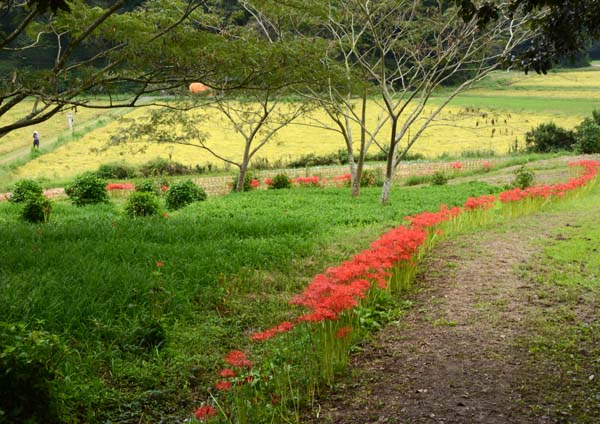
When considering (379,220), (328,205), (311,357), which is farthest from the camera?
(328,205)

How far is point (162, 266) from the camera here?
7391 millimetres

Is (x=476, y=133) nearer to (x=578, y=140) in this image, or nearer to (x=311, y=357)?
(x=578, y=140)

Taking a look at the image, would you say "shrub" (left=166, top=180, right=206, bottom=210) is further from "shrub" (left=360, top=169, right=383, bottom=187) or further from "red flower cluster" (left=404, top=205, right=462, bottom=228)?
"red flower cluster" (left=404, top=205, right=462, bottom=228)

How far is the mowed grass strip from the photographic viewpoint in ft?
16.2

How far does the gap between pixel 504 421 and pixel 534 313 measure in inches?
93.1

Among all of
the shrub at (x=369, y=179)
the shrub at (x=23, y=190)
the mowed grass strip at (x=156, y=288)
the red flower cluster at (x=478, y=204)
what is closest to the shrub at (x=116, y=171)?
the shrub at (x=23, y=190)

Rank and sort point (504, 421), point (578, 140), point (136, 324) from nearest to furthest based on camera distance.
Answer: point (504, 421)
point (136, 324)
point (578, 140)

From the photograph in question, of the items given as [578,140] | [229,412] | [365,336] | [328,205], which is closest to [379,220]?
[328,205]

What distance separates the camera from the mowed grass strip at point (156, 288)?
16.2ft

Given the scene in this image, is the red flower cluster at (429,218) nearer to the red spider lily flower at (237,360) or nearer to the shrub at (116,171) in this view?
the red spider lily flower at (237,360)

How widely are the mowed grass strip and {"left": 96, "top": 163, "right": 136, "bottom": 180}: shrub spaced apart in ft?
45.7

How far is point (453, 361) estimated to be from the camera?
4.97 meters

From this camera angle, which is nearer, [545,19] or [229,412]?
[229,412]

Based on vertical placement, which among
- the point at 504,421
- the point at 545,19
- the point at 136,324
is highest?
the point at 545,19
